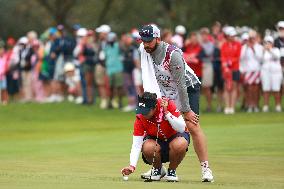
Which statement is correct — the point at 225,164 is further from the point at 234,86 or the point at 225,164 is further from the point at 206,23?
the point at 206,23

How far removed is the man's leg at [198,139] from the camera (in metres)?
13.4

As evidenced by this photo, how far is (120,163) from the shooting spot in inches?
661

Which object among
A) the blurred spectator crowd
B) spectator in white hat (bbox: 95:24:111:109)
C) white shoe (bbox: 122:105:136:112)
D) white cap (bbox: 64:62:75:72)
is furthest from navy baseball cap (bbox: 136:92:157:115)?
white cap (bbox: 64:62:75:72)

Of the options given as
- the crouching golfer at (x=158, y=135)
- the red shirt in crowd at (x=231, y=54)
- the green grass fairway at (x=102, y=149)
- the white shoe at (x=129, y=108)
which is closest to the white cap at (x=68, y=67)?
the green grass fairway at (x=102, y=149)

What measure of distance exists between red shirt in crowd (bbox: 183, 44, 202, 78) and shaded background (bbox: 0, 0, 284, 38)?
25.2 ft

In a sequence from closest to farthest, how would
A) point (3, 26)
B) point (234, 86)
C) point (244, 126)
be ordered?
point (244, 126), point (234, 86), point (3, 26)

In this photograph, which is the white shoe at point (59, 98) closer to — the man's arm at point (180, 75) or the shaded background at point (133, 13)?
the shaded background at point (133, 13)

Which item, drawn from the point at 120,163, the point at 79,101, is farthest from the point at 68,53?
the point at 120,163

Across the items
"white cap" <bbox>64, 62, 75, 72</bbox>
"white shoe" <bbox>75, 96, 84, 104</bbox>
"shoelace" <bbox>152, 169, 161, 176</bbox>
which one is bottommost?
"shoelace" <bbox>152, 169, 161, 176</bbox>

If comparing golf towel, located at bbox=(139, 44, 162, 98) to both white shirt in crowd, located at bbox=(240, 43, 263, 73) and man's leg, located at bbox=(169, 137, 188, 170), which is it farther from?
white shirt in crowd, located at bbox=(240, 43, 263, 73)

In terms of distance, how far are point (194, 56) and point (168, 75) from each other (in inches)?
664

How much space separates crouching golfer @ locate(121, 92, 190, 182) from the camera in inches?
514

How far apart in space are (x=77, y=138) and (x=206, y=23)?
19.5 m

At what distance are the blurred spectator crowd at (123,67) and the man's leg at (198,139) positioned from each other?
14.0 meters
